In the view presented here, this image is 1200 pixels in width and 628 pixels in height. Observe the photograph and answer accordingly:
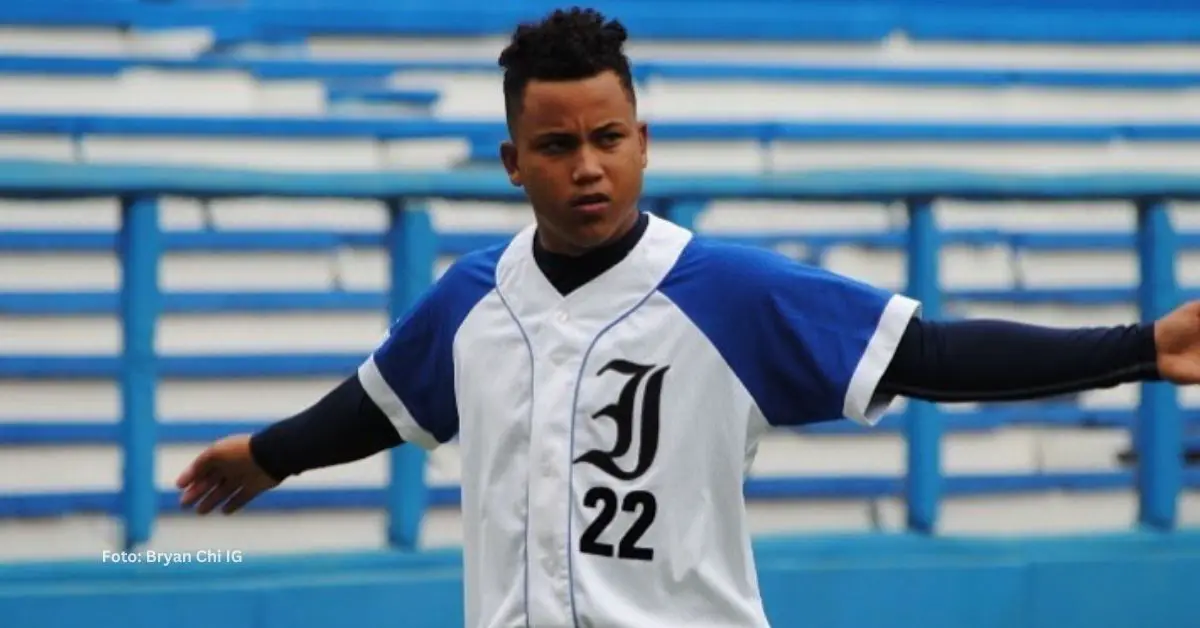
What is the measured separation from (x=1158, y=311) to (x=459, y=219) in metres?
2.88

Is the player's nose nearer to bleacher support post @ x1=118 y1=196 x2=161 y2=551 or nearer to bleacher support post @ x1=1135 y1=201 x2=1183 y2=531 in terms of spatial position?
bleacher support post @ x1=118 y1=196 x2=161 y2=551

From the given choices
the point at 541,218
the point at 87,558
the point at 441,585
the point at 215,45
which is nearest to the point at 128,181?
the point at 87,558

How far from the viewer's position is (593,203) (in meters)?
2.54

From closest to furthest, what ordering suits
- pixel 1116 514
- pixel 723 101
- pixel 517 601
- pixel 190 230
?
1. pixel 517 601
2. pixel 1116 514
3. pixel 190 230
4. pixel 723 101

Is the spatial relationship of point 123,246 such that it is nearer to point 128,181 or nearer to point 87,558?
point 128,181

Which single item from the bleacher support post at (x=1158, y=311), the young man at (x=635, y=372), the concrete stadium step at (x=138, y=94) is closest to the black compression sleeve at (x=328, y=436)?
the young man at (x=635, y=372)

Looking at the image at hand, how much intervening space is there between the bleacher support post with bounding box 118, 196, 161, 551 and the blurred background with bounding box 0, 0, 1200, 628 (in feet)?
0.13

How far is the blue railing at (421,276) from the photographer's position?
386 cm

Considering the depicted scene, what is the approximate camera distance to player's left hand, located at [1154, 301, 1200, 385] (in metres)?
2.35

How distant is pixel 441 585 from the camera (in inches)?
157

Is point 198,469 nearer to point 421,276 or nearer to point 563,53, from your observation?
point 563,53

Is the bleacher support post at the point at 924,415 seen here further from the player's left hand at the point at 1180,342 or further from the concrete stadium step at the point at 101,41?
the concrete stadium step at the point at 101,41

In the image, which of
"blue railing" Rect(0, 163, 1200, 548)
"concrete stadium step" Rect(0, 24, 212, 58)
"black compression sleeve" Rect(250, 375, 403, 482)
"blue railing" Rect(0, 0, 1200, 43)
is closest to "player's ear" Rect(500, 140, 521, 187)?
"black compression sleeve" Rect(250, 375, 403, 482)

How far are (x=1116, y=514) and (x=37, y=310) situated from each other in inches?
115
